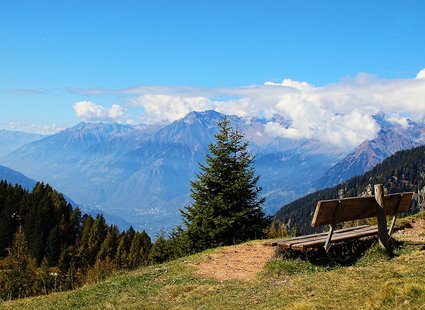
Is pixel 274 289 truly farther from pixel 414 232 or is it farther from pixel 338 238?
pixel 414 232

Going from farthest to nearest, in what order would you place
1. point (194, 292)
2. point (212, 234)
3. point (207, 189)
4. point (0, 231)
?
point (0, 231), point (207, 189), point (212, 234), point (194, 292)

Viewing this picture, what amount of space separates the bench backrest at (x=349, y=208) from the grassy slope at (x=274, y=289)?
1.50 m

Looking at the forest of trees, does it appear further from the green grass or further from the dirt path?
the dirt path

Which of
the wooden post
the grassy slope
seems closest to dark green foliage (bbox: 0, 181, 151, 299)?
the grassy slope

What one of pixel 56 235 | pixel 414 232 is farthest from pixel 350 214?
pixel 56 235

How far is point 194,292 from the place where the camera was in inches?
494

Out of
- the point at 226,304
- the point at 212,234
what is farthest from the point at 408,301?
the point at 212,234

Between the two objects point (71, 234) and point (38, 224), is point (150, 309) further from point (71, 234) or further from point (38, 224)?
point (71, 234)

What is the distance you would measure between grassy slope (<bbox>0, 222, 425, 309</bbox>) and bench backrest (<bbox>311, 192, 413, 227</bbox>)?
4.92 feet

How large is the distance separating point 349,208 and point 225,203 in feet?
53.3

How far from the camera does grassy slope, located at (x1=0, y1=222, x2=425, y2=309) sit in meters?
9.12

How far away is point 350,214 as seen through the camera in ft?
48.6

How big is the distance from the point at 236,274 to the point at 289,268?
182 centimetres

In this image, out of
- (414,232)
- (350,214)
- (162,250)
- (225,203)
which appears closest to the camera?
(350,214)
